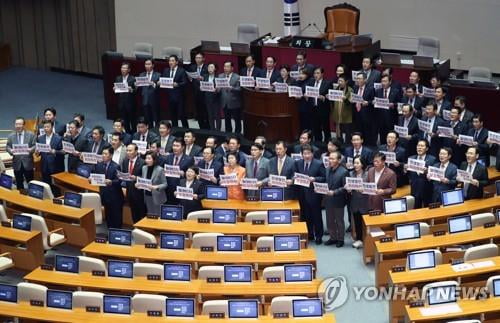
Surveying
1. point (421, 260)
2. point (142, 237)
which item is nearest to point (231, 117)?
point (142, 237)

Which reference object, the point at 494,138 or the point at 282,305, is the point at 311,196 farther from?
the point at 282,305

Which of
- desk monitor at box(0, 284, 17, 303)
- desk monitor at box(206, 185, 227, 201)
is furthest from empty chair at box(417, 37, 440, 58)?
desk monitor at box(0, 284, 17, 303)

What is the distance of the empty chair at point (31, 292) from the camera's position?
12.2 meters

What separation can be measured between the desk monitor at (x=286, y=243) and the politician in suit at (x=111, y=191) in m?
3.04

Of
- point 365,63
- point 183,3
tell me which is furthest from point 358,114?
point 183,3

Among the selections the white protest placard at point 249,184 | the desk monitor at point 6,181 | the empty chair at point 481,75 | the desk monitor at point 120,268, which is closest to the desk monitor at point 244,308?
the desk monitor at point 120,268

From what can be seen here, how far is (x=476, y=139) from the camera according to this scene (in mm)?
15375

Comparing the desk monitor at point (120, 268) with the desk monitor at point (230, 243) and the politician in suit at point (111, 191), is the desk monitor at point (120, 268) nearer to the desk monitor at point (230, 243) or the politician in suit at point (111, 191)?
the desk monitor at point (230, 243)

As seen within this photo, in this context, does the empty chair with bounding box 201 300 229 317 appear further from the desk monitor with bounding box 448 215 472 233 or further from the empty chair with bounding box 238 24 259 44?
the empty chair with bounding box 238 24 259 44

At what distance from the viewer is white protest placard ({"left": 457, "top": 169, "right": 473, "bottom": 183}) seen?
46.5 feet

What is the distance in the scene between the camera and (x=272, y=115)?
57.3ft

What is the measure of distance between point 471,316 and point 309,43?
318 inches

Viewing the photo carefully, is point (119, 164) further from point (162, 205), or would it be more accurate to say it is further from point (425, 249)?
point (425, 249)

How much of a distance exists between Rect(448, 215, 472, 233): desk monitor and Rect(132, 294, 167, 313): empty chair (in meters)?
3.99
